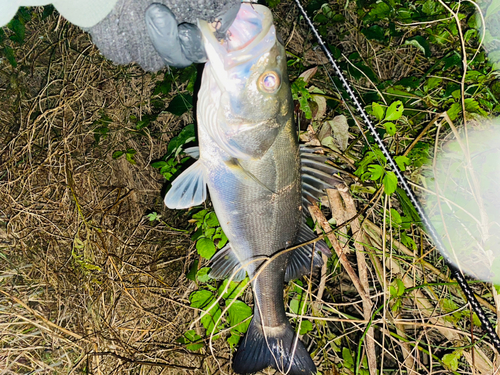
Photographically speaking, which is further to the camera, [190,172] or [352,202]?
[352,202]

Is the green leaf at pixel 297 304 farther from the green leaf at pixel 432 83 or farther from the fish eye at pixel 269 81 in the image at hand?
the green leaf at pixel 432 83

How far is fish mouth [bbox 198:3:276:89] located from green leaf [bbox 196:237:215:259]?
4.50 feet

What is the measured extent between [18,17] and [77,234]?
218cm

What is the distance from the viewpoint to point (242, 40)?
1652 mm

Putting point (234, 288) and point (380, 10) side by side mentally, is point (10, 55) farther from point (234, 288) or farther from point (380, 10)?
point (380, 10)

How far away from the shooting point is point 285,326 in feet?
8.40

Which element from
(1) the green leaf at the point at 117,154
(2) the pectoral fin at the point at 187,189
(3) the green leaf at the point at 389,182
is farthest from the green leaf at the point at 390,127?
(1) the green leaf at the point at 117,154

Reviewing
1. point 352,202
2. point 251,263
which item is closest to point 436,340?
point 352,202

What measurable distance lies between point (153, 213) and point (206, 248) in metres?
0.95

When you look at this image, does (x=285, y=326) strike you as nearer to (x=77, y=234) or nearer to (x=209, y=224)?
(x=209, y=224)

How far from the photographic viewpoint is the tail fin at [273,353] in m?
2.56

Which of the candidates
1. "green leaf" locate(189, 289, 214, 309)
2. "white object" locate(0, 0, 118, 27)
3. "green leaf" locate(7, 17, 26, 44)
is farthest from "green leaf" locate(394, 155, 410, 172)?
"green leaf" locate(7, 17, 26, 44)

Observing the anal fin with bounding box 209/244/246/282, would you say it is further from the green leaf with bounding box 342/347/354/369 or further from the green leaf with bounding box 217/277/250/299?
the green leaf with bounding box 342/347/354/369

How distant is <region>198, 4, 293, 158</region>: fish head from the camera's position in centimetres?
162
